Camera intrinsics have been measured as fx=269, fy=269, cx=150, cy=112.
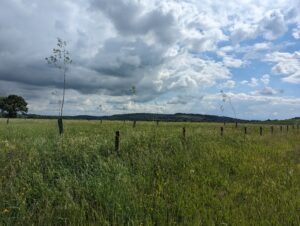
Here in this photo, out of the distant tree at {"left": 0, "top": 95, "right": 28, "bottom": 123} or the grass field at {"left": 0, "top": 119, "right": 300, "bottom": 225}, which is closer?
the grass field at {"left": 0, "top": 119, "right": 300, "bottom": 225}

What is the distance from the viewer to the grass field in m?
5.30

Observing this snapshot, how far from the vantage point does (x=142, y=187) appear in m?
6.68

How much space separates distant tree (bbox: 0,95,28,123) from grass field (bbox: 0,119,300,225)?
4172 inches

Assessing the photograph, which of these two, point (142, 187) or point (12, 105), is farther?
point (12, 105)

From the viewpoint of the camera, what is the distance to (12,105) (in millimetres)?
104562

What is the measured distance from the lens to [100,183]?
634 cm

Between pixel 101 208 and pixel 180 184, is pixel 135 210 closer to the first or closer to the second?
pixel 101 208

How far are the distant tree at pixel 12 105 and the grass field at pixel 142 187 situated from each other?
10597cm

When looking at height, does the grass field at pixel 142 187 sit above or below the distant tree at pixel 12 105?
below

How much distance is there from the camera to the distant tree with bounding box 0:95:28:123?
4085 inches

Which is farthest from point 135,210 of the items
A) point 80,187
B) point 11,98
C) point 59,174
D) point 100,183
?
point 11,98

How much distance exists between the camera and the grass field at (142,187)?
5.30 m

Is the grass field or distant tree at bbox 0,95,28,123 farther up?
distant tree at bbox 0,95,28,123

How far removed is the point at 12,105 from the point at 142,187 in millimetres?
111550
